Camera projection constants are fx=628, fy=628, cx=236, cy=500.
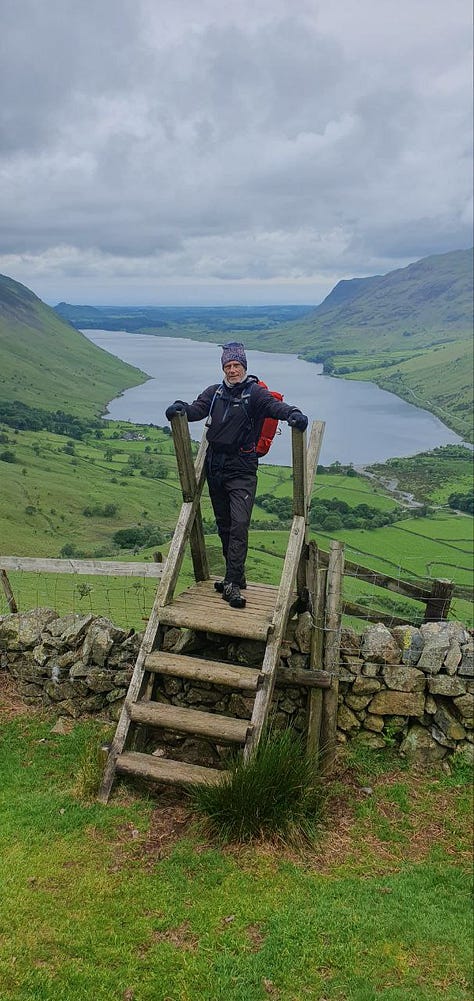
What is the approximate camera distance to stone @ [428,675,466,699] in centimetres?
673

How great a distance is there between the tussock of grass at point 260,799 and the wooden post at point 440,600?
294 cm

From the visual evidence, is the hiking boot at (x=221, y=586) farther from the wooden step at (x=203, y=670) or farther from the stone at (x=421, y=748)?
the stone at (x=421, y=748)

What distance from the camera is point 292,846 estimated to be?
543 centimetres

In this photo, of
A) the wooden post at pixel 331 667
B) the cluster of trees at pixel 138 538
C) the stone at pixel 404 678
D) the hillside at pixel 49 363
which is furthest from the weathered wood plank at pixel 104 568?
the hillside at pixel 49 363

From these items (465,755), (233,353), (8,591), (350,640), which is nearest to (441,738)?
(465,755)

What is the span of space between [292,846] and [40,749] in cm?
292

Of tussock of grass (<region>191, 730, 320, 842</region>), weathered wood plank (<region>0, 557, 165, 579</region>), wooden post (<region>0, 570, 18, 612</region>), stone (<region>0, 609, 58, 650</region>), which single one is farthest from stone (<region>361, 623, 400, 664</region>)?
wooden post (<region>0, 570, 18, 612</region>)

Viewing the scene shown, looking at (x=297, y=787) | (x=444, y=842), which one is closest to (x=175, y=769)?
(x=297, y=787)

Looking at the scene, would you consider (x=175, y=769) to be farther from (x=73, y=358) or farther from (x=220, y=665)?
(x=73, y=358)

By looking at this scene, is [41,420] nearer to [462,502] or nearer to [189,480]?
[189,480]

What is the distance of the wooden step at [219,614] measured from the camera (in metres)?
6.32

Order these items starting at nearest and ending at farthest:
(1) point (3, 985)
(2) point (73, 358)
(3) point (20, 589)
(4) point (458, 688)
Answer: (1) point (3, 985) < (4) point (458, 688) < (3) point (20, 589) < (2) point (73, 358)

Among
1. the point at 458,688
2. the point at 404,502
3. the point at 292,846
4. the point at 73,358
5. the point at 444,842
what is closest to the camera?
the point at 292,846

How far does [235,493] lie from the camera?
6812mm
